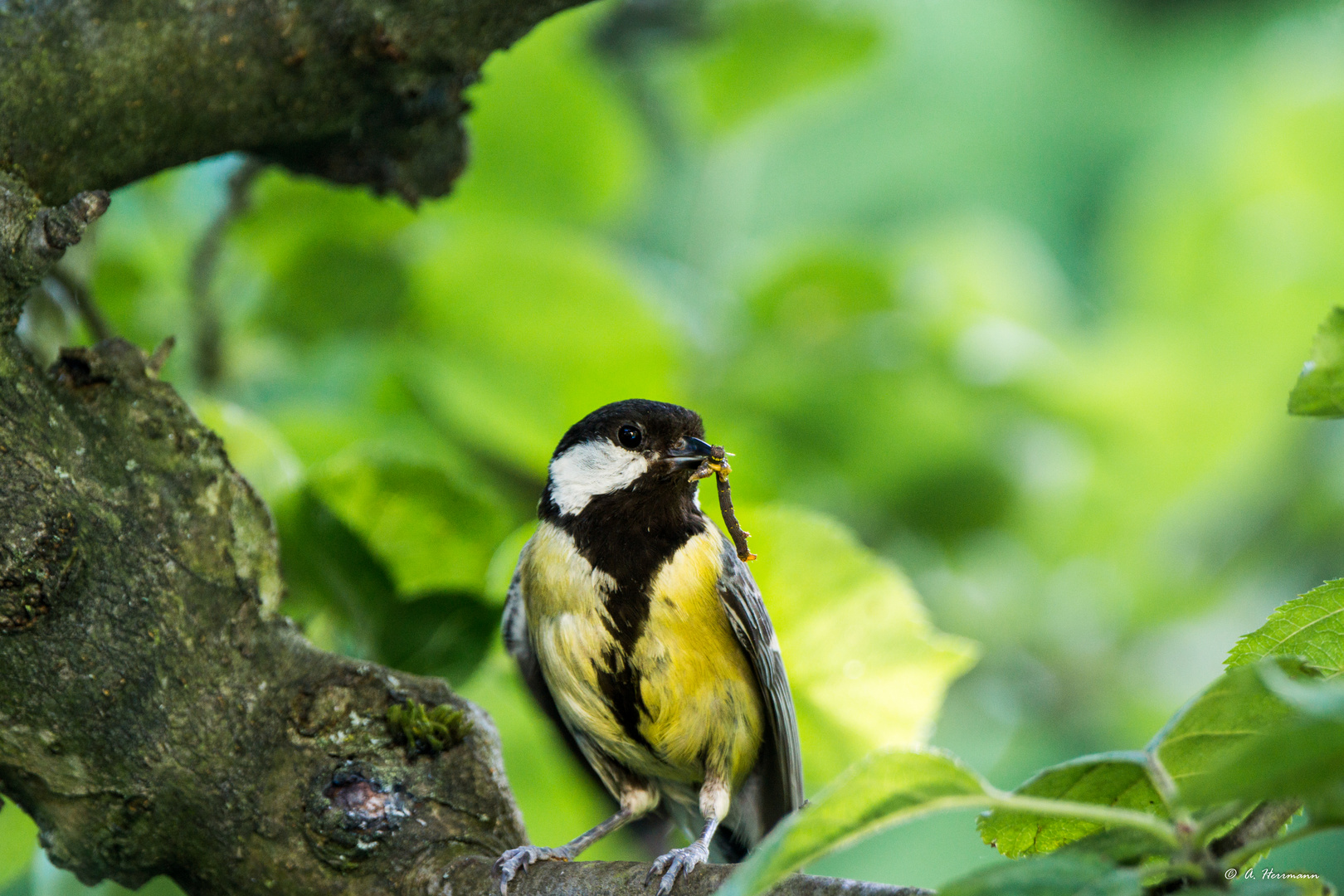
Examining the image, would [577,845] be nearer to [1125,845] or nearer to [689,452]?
[689,452]

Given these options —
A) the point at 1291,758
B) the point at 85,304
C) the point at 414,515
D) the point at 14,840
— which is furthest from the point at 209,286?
the point at 1291,758

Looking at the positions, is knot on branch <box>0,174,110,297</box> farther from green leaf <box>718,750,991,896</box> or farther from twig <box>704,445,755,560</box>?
green leaf <box>718,750,991,896</box>

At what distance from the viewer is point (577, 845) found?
1.09 meters

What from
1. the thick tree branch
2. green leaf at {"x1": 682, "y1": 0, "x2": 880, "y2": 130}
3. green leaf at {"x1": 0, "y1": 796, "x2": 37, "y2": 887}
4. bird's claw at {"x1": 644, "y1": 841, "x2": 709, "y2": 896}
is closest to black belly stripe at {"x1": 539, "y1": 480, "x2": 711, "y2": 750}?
bird's claw at {"x1": 644, "y1": 841, "x2": 709, "y2": 896}

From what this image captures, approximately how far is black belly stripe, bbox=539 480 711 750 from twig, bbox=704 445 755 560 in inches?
3.3

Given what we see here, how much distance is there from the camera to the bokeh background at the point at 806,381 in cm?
109

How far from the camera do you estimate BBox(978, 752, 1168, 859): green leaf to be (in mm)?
579

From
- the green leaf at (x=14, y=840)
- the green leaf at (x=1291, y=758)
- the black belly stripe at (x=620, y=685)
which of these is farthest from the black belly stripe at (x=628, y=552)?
the green leaf at (x=1291, y=758)

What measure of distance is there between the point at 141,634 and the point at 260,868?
21 cm

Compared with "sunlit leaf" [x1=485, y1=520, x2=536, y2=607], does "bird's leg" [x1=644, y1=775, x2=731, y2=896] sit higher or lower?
lower

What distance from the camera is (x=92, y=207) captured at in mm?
808

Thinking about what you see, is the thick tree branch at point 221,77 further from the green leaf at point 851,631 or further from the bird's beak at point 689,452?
the green leaf at point 851,631

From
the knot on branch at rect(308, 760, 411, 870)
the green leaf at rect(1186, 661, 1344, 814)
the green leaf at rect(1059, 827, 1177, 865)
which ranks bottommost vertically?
the green leaf at rect(1059, 827, 1177, 865)

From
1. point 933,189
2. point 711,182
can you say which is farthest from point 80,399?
point 933,189
